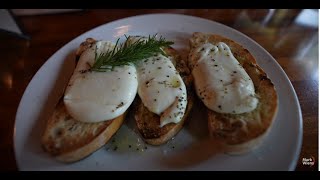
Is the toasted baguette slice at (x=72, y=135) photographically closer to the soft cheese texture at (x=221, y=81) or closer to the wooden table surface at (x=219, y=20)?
the wooden table surface at (x=219, y=20)

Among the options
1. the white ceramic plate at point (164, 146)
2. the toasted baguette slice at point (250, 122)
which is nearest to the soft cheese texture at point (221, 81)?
the toasted baguette slice at point (250, 122)

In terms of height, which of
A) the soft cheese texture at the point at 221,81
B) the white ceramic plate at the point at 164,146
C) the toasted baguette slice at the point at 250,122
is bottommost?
the white ceramic plate at the point at 164,146

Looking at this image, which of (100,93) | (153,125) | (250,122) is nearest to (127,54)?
(100,93)

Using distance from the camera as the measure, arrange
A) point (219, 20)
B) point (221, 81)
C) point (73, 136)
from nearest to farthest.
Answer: point (73, 136) → point (221, 81) → point (219, 20)

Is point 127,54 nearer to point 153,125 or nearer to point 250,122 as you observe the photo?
point 153,125

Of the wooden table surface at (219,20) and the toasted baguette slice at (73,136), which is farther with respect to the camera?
the wooden table surface at (219,20)

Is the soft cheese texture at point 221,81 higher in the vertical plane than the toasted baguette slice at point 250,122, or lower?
higher
